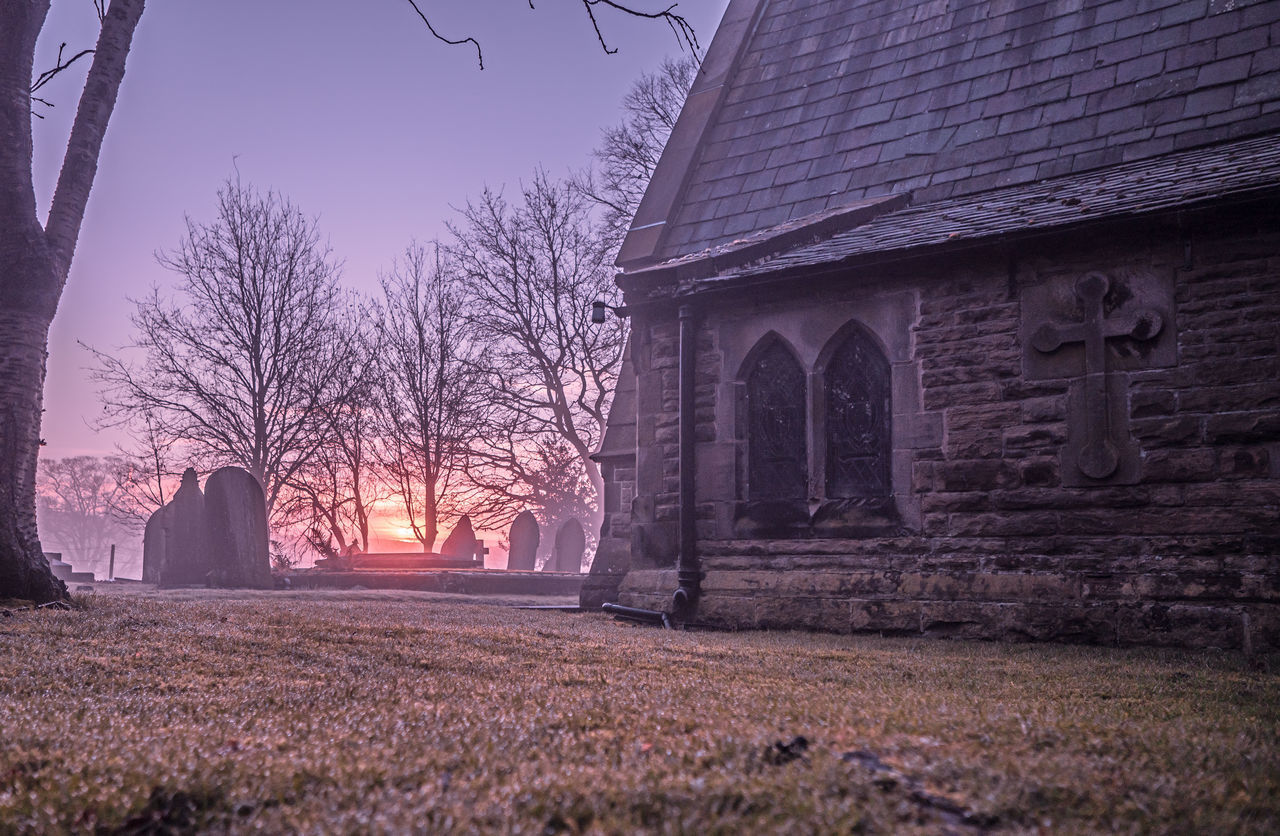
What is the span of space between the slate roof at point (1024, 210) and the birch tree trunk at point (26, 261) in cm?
587

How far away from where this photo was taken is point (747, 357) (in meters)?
10.7

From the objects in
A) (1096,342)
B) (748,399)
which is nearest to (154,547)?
(748,399)

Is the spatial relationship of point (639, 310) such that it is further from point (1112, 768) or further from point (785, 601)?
point (1112, 768)

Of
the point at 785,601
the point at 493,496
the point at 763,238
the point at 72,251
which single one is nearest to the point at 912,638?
the point at 785,601

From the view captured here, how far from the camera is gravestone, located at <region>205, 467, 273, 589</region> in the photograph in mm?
16906

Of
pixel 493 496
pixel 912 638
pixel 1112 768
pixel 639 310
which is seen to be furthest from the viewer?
pixel 493 496

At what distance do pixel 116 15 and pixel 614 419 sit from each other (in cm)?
841

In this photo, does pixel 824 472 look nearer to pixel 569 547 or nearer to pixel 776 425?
pixel 776 425

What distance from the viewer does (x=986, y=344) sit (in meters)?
9.16

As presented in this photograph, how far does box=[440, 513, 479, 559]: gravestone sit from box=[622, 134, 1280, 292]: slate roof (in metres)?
16.2

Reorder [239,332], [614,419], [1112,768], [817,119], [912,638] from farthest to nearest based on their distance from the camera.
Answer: [239,332]
[614,419]
[817,119]
[912,638]
[1112,768]

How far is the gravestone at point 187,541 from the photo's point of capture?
19.0 metres

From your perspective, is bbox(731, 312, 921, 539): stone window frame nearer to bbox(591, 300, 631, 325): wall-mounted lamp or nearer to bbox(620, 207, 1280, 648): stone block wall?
bbox(620, 207, 1280, 648): stone block wall

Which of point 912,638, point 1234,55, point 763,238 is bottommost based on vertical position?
point 912,638
